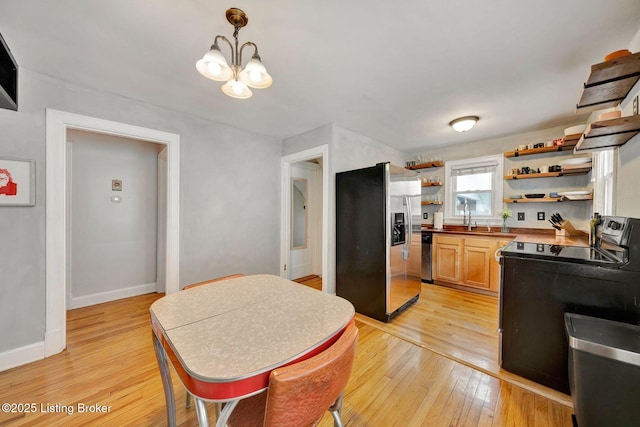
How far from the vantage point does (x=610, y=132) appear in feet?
4.71

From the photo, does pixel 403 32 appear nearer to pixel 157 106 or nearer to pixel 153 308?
pixel 153 308

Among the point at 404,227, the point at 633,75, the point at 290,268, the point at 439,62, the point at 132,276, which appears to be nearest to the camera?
the point at 633,75

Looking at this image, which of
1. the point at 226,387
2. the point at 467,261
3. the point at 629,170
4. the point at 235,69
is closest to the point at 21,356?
the point at 226,387

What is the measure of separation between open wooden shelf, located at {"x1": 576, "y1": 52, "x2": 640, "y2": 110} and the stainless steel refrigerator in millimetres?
1474

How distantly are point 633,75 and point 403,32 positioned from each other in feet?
4.33

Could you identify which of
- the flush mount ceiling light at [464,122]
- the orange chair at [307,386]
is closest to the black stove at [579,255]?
the orange chair at [307,386]

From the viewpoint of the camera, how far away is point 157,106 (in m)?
2.59

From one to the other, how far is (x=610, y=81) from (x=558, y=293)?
1343 millimetres

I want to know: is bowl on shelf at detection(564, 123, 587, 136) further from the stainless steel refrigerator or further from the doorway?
the doorway

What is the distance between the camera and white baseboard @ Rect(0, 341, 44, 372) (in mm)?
1856

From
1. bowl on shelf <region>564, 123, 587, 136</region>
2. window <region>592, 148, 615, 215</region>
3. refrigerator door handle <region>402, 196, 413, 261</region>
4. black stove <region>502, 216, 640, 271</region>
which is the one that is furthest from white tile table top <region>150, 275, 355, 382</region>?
bowl on shelf <region>564, 123, 587, 136</region>

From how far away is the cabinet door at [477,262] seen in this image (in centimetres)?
342

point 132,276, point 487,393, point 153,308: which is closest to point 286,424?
point 153,308

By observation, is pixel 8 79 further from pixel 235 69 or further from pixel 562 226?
pixel 562 226
